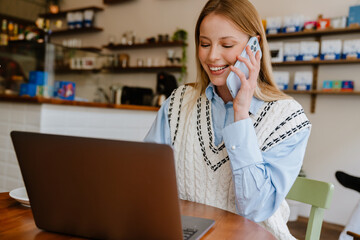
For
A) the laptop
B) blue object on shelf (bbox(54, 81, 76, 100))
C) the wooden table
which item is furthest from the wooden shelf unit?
the laptop

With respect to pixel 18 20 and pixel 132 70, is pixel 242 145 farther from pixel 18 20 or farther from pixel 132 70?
pixel 18 20

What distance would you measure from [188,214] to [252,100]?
51 centimetres

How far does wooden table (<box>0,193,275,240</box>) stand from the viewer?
2.42 ft

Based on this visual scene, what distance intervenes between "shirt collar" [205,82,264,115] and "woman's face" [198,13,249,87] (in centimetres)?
10

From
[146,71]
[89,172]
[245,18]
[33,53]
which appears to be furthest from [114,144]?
[146,71]

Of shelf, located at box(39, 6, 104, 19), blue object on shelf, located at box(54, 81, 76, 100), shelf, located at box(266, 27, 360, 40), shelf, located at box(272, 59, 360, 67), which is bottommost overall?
blue object on shelf, located at box(54, 81, 76, 100)

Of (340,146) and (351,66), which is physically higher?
(351,66)

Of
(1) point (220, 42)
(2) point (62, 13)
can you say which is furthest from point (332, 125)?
(2) point (62, 13)

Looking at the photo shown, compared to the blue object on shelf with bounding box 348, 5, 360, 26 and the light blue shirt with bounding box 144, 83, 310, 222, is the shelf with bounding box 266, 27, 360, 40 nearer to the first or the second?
the blue object on shelf with bounding box 348, 5, 360, 26

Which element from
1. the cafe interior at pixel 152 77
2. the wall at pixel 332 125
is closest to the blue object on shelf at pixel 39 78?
the cafe interior at pixel 152 77

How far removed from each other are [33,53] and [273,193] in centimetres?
298

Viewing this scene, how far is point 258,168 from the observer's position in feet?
3.41

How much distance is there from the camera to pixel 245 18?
1.21 meters

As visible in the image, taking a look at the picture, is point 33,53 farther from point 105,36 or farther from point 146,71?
point 105,36
